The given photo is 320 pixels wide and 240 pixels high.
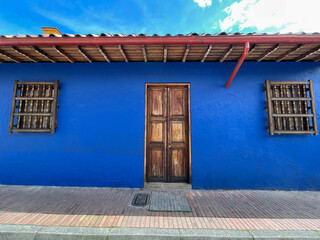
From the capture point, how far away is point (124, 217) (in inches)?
96.7

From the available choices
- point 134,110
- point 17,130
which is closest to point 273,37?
point 134,110

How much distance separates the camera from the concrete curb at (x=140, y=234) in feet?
6.45

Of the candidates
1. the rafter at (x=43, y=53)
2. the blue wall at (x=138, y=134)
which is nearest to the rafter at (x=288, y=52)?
the blue wall at (x=138, y=134)

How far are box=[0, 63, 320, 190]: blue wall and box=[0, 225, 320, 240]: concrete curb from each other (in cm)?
161

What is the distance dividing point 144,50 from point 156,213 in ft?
10.9

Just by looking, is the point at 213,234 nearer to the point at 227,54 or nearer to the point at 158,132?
the point at 158,132

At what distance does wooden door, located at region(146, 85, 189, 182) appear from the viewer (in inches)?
152

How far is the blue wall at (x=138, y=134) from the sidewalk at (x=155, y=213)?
0.29 m

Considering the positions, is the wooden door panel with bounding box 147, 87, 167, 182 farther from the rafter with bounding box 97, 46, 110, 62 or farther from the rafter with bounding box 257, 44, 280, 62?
the rafter with bounding box 257, 44, 280, 62

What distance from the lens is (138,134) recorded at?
3.80 meters

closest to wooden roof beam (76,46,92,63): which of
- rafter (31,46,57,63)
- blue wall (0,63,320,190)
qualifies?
blue wall (0,63,320,190)

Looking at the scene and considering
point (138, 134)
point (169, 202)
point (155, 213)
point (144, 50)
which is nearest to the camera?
point (155, 213)

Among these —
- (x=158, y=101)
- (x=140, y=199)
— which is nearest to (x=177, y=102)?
(x=158, y=101)

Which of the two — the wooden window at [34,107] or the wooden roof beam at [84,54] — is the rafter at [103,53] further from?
the wooden window at [34,107]
